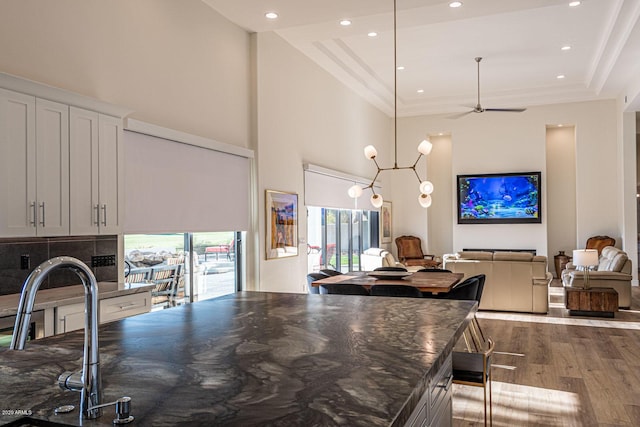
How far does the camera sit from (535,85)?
420 inches

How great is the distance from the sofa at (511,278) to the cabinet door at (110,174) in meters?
5.40

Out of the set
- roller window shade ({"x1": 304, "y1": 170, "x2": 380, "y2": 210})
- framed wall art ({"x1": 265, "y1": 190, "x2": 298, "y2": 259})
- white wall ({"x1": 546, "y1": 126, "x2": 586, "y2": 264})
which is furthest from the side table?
white wall ({"x1": 546, "y1": 126, "x2": 586, "y2": 264})

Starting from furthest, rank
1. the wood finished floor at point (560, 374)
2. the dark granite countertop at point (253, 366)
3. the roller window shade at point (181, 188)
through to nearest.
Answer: the roller window shade at point (181, 188)
the wood finished floor at point (560, 374)
the dark granite countertop at point (253, 366)

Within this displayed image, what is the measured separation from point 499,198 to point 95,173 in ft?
31.3

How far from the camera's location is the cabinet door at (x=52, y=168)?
3.37 meters

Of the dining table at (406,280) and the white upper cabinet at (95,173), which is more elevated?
the white upper cabinet at (95,173)

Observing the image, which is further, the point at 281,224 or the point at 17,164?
the point at 281,224

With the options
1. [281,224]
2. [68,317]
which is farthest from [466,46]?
[68,317]

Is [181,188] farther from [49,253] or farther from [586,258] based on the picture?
[586,258]

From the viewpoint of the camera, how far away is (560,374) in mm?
4750

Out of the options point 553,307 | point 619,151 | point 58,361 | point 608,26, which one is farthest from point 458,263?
point 58,361

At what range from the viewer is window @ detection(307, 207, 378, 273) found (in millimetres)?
8391

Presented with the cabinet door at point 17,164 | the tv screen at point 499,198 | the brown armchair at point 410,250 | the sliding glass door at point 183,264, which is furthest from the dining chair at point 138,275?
the tv screen at point 499,198

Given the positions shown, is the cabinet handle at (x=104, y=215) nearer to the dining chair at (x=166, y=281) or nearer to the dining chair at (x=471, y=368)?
the dining chair at (x=166, y=281)
